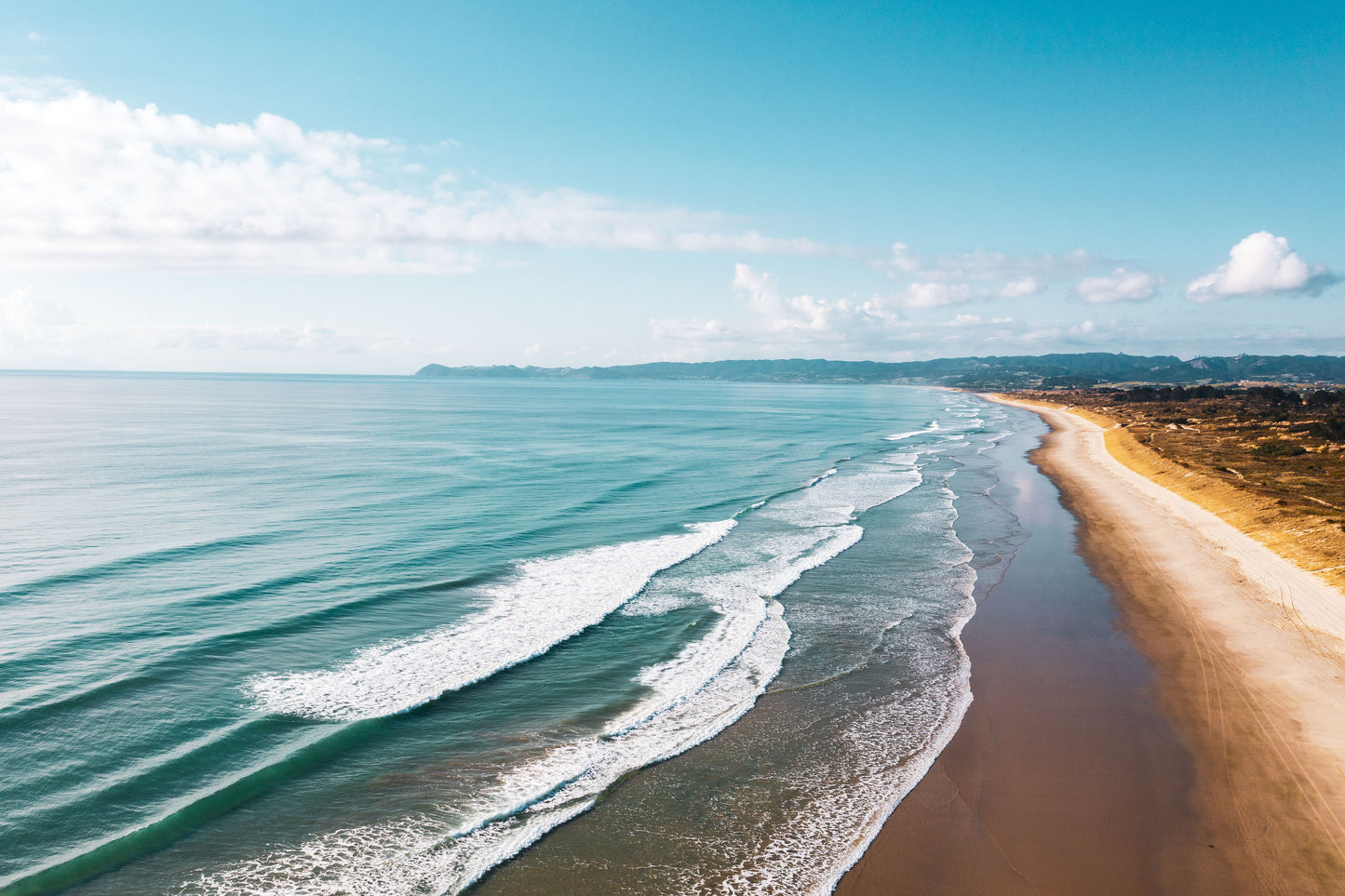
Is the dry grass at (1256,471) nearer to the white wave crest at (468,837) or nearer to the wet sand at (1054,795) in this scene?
the wet sand at (1054,795)

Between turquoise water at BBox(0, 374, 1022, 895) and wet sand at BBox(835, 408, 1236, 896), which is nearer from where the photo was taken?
wet sand at BBox(835, 408, 1236, 896)

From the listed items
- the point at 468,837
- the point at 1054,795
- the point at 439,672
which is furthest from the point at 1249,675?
the point at 439,672

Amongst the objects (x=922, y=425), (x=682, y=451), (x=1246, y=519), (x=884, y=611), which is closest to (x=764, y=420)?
(x=922, y=425)

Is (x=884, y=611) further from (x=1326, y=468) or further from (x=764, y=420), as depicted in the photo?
(x=764, y=420)

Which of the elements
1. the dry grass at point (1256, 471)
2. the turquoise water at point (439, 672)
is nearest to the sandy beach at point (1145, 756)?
the turquoise water at point (439, 672)

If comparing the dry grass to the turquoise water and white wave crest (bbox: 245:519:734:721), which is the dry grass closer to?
the turquoise water

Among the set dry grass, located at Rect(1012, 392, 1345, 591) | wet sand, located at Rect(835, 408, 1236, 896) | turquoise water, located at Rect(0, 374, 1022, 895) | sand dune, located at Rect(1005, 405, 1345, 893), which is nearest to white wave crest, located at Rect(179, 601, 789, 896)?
turquoise water, located at Rect(0, 374, 1022, 895)
